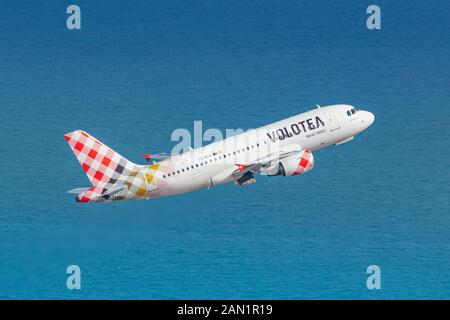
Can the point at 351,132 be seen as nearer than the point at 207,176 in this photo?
No

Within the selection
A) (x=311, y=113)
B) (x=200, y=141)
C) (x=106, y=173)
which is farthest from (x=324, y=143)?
(x=106, y=173)

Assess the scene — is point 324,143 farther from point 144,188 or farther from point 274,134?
point 144,188

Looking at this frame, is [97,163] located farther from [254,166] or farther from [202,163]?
[254,166]

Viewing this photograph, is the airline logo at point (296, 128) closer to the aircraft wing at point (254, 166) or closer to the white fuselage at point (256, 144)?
the white fuselage at point (256, 144)

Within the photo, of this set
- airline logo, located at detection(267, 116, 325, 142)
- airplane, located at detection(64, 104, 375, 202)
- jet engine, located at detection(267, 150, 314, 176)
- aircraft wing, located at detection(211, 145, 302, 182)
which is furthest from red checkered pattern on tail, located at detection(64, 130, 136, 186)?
airline logo, located at detection(267, 116, 325, 142)

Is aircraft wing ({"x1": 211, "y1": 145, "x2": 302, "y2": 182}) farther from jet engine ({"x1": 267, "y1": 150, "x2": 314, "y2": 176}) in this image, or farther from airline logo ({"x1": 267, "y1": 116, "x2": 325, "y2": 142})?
airline logo ({"x1": 267, "y1": 116, "x2": 325, "y2": 142})

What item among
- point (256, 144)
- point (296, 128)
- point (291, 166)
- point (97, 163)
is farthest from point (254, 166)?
point (97, 163)
